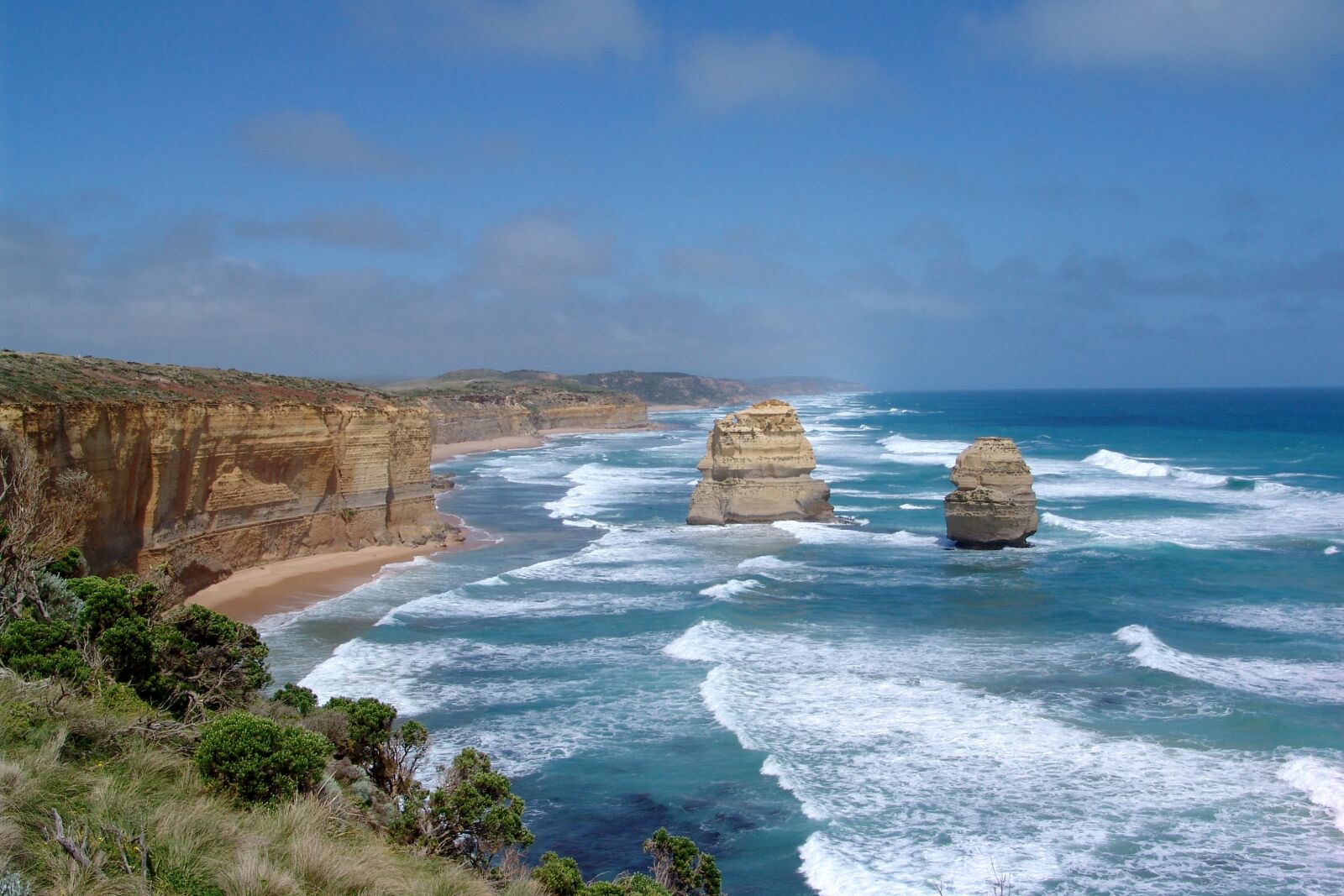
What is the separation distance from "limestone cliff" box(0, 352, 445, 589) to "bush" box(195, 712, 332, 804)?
12181mm

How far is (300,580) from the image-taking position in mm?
28047

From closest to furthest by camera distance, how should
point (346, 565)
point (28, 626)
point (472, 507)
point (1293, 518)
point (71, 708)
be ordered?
1. point (71, 708)
2. point (28, 626)
3. point (346, 565)
4. point (1293, 518)
5. point (472, 507)

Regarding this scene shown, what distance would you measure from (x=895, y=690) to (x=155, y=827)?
43.7ft

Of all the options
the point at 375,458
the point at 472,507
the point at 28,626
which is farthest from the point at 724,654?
the point at 472,507

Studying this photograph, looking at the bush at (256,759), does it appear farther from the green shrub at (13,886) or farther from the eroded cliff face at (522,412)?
the eroded cliff face at (522,412)

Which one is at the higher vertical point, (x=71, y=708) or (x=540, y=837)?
(x=71, y=708)

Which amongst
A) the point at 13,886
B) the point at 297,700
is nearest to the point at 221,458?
the point at 297,700

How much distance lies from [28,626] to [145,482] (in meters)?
14.1

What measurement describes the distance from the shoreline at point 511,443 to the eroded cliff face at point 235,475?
40.7 m

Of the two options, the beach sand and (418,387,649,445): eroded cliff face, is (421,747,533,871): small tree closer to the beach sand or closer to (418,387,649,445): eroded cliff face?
the beach sand

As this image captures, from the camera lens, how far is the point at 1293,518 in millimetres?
38594

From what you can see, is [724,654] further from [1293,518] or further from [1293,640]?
[1293,518]

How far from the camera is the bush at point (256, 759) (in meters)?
8.72

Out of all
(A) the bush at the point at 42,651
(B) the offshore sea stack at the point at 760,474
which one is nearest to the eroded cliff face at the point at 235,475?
(A) the bush at the point at 42,651
